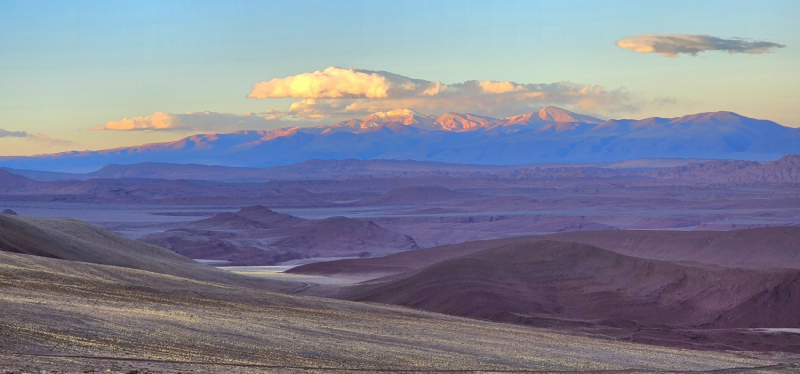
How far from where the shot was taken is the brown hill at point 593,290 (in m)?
37.2

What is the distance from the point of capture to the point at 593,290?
4272cm

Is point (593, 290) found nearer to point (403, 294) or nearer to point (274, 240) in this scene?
point (403, 294)

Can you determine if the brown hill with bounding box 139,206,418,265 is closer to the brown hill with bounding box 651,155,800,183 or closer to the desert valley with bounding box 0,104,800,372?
the desert valley with bounding box 0,104,800,372

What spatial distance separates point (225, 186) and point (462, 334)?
16978 centimetres

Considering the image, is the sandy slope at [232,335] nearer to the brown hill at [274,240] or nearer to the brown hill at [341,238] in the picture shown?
the brown hill at [274,240]

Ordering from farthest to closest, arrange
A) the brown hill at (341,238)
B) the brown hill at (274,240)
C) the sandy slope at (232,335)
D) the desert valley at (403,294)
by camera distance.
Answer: the brown hill at (341,238)
the brown hill at (274,240)
the desert valley at (403,294)
the sandy slope at (232,335)

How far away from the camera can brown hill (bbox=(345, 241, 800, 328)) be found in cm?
3722

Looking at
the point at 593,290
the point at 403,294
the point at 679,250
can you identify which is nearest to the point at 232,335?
the point at 403,294

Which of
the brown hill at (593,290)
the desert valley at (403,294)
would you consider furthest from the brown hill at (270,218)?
the brown hill at (593,290)

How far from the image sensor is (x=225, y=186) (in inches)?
7421

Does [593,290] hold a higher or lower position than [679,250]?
lower

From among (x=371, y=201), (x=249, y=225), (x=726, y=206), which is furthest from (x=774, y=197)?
(x=249, y=225)

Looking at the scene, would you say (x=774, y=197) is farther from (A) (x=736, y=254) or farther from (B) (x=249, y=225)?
(B) (x=249, y=225)

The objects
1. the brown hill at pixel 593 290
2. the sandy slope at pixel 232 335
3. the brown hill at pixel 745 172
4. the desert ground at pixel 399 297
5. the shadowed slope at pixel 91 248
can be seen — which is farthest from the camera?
the brown hill at pixel 745 172
